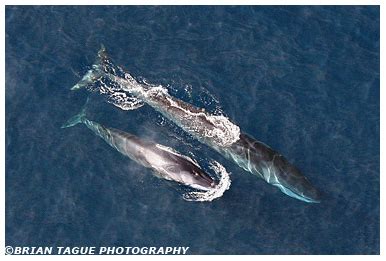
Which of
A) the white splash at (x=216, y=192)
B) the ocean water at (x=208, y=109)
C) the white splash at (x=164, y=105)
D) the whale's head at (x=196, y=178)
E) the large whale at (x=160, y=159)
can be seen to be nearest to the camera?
the whale's head at (x=196, y=178)

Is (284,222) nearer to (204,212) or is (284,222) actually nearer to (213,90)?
(204,212)

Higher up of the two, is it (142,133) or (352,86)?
(352,86)

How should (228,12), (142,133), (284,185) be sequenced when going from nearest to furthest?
1. (284,185)
2. (142,133)
3. (228,12)

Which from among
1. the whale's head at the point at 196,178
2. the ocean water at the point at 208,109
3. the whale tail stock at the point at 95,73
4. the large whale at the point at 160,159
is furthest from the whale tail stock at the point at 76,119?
the whale's head at the point at 196,178

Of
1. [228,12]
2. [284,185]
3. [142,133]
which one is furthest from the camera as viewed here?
[228,12]

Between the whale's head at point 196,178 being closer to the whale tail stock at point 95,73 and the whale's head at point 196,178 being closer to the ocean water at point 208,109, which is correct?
the ocean water at point 208,109

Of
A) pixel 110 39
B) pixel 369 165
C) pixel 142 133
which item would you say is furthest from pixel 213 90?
pixel 369 165

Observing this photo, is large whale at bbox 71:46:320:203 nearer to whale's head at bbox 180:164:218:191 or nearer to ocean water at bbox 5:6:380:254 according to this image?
ocean water at bbox 5:6:380:254

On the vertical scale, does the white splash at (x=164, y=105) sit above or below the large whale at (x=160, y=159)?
above

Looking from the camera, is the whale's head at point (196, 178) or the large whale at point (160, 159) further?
the large whale at point (160, 159)
